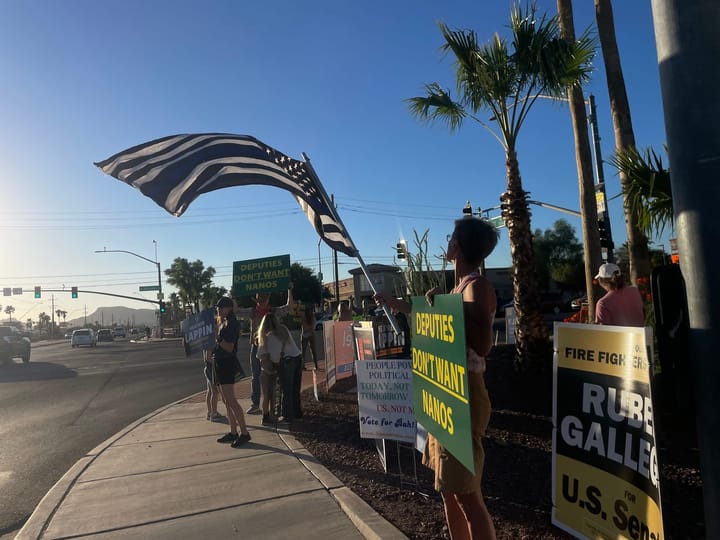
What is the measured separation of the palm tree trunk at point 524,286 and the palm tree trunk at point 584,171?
2457mm

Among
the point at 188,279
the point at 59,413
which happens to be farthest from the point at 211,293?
the point at 59,413

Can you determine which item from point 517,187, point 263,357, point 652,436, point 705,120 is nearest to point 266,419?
point 263,357

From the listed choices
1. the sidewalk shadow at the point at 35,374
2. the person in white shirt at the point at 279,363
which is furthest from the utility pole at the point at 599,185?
the sidewalk shadow at the point at 35,374

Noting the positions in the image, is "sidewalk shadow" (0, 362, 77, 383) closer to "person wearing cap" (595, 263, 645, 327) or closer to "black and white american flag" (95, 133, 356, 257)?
"black and white american flag" (95, 133, 356, 257)

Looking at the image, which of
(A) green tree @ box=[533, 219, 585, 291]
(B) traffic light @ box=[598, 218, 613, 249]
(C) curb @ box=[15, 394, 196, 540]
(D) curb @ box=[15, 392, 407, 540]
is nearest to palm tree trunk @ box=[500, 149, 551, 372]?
(D) curb @ box=[15, 392, 407, 540]

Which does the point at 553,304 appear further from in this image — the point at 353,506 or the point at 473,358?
the point at 473,358

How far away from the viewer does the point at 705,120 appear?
1993mm

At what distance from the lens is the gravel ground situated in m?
3.44

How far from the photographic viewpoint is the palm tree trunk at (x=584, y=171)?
8.96 m

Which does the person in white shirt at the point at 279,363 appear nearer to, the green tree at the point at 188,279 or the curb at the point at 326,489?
the curb at the point at 326,489

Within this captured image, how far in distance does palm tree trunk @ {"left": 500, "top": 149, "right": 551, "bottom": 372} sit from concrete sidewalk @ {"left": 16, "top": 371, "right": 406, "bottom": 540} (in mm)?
3084

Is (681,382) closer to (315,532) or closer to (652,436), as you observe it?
(652,436)

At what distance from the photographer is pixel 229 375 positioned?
247 inches

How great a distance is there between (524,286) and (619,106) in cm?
333
